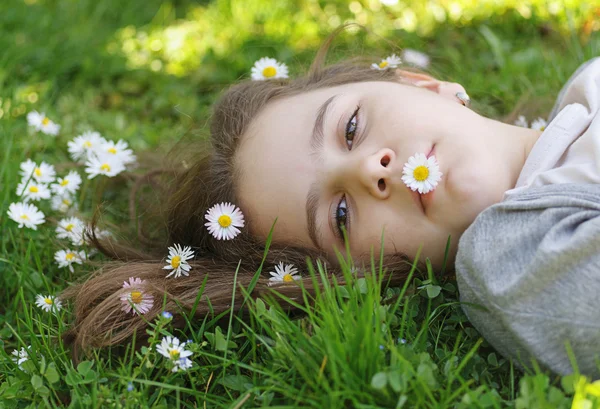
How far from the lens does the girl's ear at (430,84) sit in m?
2.75

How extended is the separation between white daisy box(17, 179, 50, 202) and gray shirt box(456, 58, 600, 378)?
1.65 meters

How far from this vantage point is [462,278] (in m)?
2.04

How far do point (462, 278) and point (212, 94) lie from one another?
92.0 inches

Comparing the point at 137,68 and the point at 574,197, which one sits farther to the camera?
the point at 137,68

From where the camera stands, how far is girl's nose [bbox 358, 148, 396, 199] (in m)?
2.19

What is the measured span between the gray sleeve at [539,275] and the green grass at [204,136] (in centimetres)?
8

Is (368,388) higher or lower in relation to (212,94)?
higher

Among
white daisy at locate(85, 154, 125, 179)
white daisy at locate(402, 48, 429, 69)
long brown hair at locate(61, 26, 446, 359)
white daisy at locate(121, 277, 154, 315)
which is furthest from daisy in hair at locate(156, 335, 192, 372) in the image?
white daisy at locate(402, 48, 429, 69)

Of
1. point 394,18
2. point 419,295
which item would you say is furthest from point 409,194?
point 394,18

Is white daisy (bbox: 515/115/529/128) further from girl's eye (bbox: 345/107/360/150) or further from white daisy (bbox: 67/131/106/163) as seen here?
white daisy (bbox: 67/131/106/163)

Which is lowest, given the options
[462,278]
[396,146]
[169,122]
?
[169,122]

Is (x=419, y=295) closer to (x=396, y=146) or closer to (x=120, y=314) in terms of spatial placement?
(x=396, y=146)

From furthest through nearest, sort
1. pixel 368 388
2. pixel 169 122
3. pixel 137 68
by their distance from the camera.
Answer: pixel 137 68 → pixel 169 122 → pixel 368 388

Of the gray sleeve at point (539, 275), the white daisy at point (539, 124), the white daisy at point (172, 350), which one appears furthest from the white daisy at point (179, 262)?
the white daisy at point (539, 124)
